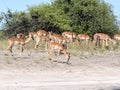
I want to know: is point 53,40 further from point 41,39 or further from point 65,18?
point 65,18

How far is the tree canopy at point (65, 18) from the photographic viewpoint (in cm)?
3838

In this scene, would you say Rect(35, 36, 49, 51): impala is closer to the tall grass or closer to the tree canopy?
the tall grass

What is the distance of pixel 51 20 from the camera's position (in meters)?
38.4

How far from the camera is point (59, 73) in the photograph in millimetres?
19047

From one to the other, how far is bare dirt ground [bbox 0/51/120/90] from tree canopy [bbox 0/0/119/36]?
42.2ft

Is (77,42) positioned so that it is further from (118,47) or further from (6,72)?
(6,72)

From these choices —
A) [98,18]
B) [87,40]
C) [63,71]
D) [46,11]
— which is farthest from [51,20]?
[63,71]

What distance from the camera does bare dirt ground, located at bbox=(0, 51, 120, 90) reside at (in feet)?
51.5

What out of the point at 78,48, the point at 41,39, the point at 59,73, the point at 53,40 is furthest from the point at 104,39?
the point at 59,73

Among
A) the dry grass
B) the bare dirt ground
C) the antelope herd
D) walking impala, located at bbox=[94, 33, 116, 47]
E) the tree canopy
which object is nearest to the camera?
the bare dirt ground

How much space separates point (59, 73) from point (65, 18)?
64.8 feet

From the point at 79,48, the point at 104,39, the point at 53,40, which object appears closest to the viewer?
the point at 53,40

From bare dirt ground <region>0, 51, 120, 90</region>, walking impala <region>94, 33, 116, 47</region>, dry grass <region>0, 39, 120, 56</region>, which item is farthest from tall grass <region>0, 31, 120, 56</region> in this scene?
bare dirt ground <region>0, 51, 120, 90</region>

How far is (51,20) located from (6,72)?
2042cm
